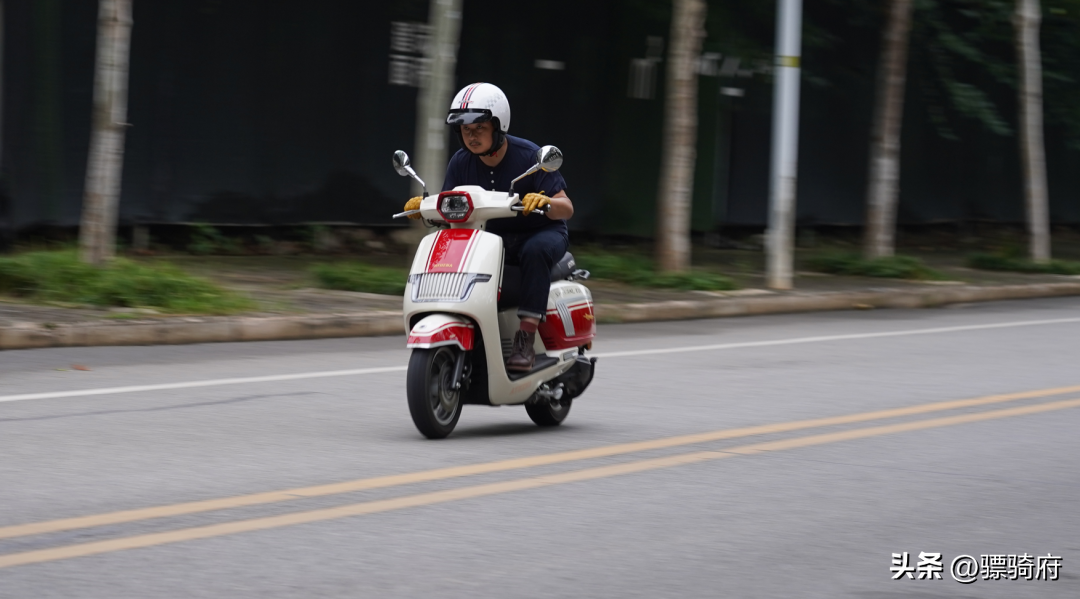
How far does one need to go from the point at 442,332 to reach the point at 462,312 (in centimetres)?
16

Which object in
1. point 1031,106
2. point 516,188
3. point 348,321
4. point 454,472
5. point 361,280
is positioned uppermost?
point 1031,106

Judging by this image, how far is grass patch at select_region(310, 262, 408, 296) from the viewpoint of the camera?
1453 cm

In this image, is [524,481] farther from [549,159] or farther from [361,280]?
[361,280]

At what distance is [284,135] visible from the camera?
1775cm

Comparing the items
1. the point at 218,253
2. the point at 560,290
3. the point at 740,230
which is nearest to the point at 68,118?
the point at 218,253

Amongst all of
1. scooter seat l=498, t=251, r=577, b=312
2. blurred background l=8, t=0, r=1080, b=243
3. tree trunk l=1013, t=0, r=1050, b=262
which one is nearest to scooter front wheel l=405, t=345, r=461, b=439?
scooter seat l=498, t=251, r=577, b=312

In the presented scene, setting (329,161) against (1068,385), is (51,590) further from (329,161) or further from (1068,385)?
(329,161)

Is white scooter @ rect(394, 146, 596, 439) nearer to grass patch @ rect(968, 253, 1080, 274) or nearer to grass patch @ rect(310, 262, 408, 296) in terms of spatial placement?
grass patch @ rect(310, 262, 408, 296)

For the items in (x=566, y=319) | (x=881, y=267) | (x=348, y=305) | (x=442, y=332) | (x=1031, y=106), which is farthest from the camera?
(x=1031, y=106)

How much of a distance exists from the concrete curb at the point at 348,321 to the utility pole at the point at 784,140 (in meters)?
0.69

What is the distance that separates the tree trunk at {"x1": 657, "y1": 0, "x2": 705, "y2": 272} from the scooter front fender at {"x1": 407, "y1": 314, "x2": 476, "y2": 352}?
9889mm

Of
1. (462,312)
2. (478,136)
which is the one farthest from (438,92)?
(462,312)

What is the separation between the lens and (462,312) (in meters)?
7.11

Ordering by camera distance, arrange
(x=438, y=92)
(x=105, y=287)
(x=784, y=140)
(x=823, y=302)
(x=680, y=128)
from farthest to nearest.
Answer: (x=784, y=140)
(x=680, y=128)
(x=823, y=302)
(x=438, y=92)
(x=105, y=287)
